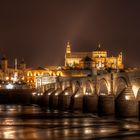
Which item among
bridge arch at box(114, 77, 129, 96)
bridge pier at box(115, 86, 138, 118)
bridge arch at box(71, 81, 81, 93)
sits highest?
bridge arch at box(71, 81, 81, 93)

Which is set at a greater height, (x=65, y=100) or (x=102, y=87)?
(x=102, y=87)

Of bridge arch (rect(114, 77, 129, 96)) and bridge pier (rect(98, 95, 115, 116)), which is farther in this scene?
bridge arch (rect(114, 77, 129, 96))

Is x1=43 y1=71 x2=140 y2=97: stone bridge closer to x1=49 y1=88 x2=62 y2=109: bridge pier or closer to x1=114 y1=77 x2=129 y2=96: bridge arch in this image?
x1=114 y1=77 x2=129 y2=96: bridge arch

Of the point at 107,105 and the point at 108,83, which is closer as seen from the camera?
the point at 107,105

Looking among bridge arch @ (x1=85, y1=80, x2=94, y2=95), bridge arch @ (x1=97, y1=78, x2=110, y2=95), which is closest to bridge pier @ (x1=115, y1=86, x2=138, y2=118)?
bridge arch @ (x1=97, y1=78, x2=110, y2=95)

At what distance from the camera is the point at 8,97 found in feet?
458

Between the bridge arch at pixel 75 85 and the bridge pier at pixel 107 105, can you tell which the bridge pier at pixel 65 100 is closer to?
the bridge arch at pixel 75 85

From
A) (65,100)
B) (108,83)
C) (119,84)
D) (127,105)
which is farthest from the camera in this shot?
(65,100)

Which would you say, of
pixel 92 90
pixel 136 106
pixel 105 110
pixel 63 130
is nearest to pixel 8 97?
pixel 92 90

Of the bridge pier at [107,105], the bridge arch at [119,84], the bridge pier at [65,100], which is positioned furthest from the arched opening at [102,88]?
the bridge pier at [107,105]

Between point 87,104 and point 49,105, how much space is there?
2925 cm

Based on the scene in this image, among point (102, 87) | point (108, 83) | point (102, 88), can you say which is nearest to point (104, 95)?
point (108, 83)

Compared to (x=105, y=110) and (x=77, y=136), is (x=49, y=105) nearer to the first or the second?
(x=105, y=110)

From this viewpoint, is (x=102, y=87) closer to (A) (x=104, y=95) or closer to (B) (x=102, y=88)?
(B) (x=102, y=88)
